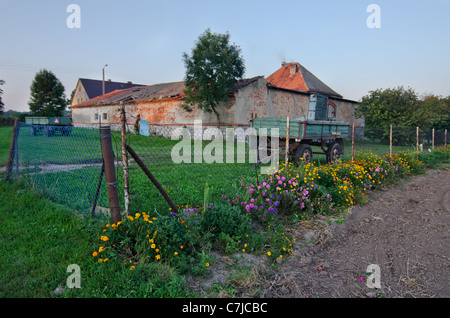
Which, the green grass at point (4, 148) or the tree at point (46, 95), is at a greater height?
the tree at point (46, 95)

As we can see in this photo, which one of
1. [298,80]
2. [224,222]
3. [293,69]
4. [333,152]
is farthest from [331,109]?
[224,222]

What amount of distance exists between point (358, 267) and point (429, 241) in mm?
1635

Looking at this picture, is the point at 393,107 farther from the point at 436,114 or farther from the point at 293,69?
the point at 293,69

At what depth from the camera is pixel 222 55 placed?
16.4m

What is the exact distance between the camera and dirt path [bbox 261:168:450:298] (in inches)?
117

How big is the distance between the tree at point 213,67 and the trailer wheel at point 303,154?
835 cm

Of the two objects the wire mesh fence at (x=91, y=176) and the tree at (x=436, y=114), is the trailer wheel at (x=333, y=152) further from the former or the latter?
the tree at (x=436, y=114)

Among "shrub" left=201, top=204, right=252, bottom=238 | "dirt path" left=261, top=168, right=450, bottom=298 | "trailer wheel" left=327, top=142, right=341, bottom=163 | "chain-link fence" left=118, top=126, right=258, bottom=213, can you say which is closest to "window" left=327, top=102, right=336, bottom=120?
"trailer wheel" left=327, top=142, right=341, bottom=163

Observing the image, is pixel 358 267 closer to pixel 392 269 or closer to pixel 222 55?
pixel 392 269

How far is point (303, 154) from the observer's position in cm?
922

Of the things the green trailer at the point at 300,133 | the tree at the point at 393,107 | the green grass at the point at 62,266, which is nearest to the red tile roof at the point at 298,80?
the tree at the point at 393,107

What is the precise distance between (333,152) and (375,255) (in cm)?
741

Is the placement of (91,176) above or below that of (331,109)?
below

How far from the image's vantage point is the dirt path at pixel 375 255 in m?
2.97
